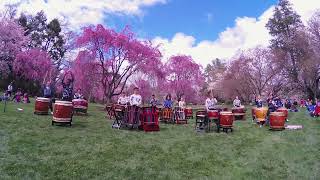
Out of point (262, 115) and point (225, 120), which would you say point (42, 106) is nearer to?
point (225, 120)

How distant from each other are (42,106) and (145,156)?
10.9 meters

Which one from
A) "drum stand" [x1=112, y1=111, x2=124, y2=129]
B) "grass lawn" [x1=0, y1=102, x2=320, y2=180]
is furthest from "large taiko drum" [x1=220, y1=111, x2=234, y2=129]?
"drum stand" [x1=112, y1=111, x2=124, y2=129]

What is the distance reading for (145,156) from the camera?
9.65m

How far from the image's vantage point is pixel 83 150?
9.88 meters

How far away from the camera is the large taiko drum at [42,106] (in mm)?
18888

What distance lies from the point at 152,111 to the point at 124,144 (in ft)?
15.8

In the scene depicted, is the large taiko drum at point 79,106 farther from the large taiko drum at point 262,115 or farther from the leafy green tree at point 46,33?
the leafy green tree at point 46,33

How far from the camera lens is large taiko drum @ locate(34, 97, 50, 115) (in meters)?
18.9

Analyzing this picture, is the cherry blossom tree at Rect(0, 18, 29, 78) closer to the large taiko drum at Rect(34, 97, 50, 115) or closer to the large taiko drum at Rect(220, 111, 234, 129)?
the large taiko drum at Rect(34, 97, 50, 115)

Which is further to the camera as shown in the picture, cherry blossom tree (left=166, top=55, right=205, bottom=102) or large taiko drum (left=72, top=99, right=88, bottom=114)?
cherry blossom tree (left=166, top=55, right=205, bottom=102)

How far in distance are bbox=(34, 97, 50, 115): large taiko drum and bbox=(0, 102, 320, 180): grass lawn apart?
16.2ft

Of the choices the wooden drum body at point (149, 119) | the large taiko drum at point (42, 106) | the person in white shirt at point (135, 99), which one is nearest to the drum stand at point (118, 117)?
the person in white shirt at point (135, 99)

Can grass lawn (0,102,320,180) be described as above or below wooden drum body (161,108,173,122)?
below

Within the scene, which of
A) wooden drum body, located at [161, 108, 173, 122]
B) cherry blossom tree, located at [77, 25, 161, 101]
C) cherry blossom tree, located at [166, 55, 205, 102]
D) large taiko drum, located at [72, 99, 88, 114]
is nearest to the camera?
wooden drum body, located at [161, 108, 173, 122]
